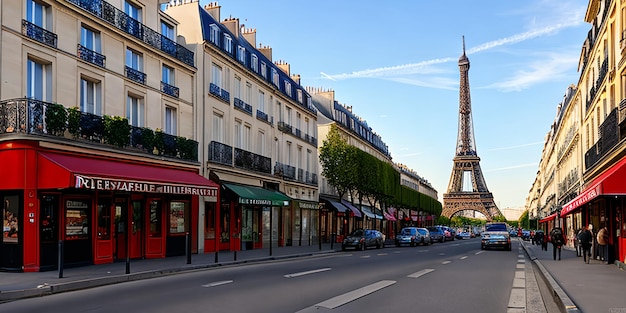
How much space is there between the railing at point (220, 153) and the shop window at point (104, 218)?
296 inches

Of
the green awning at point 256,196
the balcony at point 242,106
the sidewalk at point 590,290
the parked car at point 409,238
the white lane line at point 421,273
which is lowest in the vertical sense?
the parked car at point 409,238

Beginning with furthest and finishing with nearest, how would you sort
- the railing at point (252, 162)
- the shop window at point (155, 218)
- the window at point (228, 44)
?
1. the railing at point (252, 162)
2. the window at point (228, 44)
3. the shop window at point (155, 218)

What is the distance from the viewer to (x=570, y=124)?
46625 millimetres

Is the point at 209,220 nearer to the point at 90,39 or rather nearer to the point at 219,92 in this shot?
the point at 219,92

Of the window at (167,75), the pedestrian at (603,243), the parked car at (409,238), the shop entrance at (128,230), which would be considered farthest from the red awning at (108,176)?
the parked car at (409,238)

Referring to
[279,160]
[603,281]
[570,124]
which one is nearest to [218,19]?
[279,160]

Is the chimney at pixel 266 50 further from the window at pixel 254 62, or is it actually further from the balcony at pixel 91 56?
the balcony at pixel 91 56

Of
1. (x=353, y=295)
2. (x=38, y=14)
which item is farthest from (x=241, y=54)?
(x=353, y=295)

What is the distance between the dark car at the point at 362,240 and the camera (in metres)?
36.6

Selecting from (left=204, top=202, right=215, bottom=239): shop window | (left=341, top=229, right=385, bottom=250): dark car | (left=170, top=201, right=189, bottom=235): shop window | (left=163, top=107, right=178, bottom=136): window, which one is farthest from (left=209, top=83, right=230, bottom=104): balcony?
(left=341, top=229, right=385, bottom=250): dark car

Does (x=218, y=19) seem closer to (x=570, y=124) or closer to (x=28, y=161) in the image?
(x=28, y=161)

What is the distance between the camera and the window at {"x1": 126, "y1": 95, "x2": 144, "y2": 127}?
2244cm

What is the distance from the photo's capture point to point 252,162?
1281 inches

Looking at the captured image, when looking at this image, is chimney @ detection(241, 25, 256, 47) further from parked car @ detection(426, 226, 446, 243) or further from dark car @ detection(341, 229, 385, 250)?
parked car @ detection(426, 226, 446, 243)
